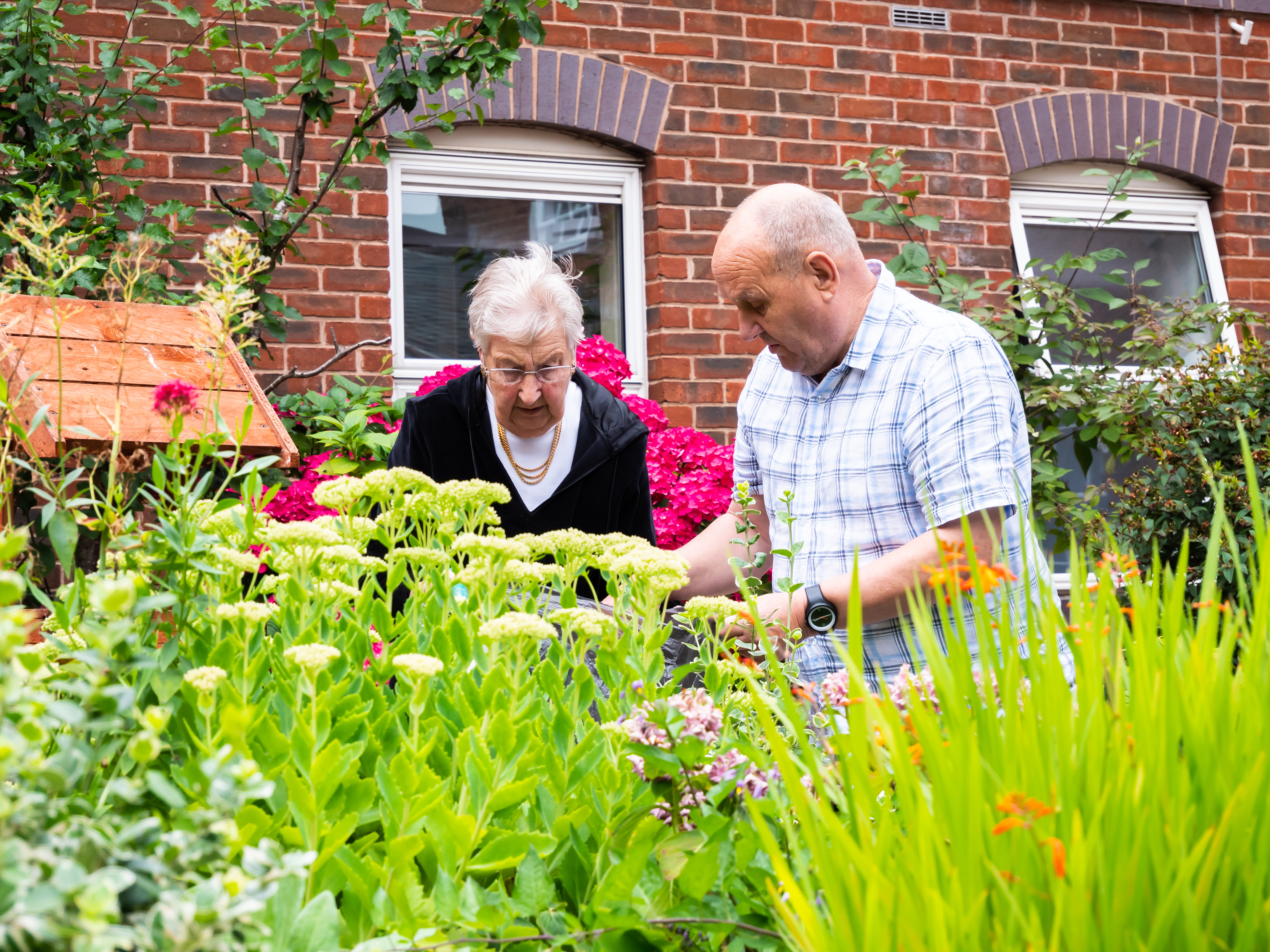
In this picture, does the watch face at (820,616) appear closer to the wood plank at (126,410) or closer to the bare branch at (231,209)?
the wood plank at (126,410)

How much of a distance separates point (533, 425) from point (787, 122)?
2.82 m

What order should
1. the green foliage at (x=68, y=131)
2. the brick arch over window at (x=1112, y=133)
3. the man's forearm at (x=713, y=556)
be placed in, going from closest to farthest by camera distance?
1. the man's forearm at (x=713, y=556)
2. the green foliage at (x=68, y=131)
3. the brick arch over window at (x=1112, y=133)

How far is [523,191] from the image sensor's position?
513 cm

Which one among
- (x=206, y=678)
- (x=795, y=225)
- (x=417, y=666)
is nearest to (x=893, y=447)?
(x=795, y=225)

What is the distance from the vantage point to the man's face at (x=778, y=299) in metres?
2.23

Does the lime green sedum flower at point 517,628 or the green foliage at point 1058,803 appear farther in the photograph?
the lime green sedum flower at point 517,628

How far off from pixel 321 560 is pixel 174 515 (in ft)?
0.64

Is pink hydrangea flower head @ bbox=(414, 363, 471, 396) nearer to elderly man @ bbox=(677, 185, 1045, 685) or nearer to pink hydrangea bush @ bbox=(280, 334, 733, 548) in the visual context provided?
pink hydrangea bush @ bbox=(280, 334, 733, 548)

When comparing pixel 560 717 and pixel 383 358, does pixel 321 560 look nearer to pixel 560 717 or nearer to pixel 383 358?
pixel 560 717

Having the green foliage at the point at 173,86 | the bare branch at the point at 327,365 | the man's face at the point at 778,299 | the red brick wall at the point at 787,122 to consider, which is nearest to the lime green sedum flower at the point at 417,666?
the man's face at the point at 778,299

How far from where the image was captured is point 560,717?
3.69 ft

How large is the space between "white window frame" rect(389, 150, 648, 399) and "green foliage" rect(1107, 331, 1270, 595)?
2.01 metres

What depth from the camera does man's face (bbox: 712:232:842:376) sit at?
7.33 ft

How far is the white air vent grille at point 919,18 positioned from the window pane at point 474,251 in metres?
1.60
